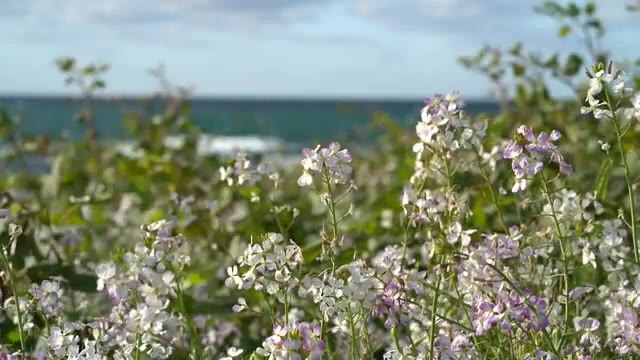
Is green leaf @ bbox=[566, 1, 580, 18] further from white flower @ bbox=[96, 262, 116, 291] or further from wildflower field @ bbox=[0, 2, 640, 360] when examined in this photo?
white flower @ bbox=[96, 262, 116, 291]

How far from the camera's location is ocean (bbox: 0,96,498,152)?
20.6 ft

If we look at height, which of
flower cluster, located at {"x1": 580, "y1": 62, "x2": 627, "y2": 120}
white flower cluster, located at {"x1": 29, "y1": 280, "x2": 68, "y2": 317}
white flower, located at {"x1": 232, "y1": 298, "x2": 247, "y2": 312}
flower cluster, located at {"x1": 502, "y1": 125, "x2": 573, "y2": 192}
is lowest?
white flower cluster, located at {"x1": 29, "y1": 280, "x2": 68, "y2": 317}

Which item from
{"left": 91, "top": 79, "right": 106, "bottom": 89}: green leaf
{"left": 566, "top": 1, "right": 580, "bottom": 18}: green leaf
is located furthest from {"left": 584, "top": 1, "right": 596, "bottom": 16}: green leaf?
{"left": 91, "top": 79, "right": 106, "bottom": 89}: green leaf

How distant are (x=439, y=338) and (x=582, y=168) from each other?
236cm

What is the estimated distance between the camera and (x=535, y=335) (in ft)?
6.93

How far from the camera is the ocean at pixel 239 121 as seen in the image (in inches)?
247

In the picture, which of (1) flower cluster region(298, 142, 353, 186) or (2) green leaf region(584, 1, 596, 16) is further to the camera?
(2) green leaf region(584, 1, 596, 16)

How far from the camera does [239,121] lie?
644 cm

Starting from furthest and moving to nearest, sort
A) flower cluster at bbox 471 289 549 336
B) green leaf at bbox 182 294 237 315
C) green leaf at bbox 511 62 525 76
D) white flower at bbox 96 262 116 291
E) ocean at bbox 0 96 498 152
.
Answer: ocean at bbox 0 96 498 152 → green leaf at bbox 511 62 525 76 → green leaf at bbox 182 294 237 315 → white flower at bbox 96 262 116 291 → flower cluster at bbox 471 289 549 336

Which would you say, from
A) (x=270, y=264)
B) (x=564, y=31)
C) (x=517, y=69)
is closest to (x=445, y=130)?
(x=270, y=264)

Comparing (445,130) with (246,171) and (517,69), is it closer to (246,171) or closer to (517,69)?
(246,171)

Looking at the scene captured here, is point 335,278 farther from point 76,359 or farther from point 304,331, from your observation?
point 76,359

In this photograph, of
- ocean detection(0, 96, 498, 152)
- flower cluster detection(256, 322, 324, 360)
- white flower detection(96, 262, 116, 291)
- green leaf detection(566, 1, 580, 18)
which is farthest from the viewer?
ocean detection(0, 96, 498, 152)

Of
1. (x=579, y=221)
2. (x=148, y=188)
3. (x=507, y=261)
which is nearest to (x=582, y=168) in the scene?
(x=148, y=188)
